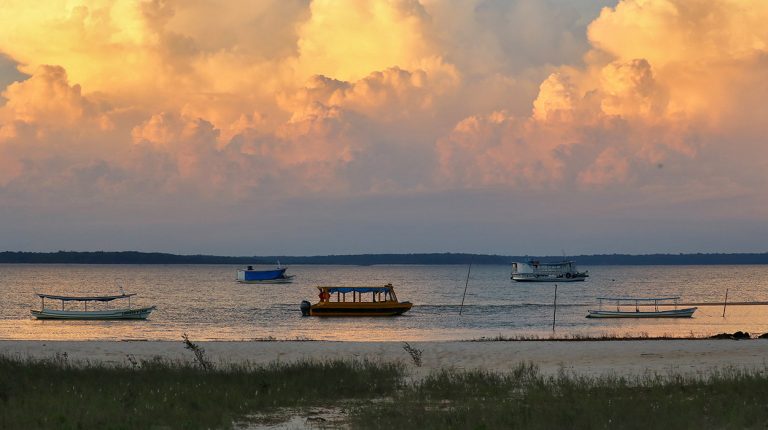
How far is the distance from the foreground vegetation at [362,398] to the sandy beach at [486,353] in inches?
185

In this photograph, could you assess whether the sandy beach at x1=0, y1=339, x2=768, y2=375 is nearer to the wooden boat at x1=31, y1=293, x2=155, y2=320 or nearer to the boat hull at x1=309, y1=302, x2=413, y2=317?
the wooden boat at x1=31, y1=293, x2=155, y2=320

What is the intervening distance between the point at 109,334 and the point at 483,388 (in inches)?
1620

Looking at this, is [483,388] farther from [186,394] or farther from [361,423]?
[186,394]

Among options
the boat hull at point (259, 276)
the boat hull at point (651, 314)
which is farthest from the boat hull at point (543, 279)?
the boat hull at point (651, 314)

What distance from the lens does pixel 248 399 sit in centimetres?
1653

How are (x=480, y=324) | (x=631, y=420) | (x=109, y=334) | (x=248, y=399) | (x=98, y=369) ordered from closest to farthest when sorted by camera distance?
(x=631, y=420) < (x=248, y=399) < (x=98, y=369) < (x=109, y=334) < (x=480, y=324)

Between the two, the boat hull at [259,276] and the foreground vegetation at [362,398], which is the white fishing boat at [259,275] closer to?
the boat hull at [259,276]

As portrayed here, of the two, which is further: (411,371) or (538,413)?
(411,371)

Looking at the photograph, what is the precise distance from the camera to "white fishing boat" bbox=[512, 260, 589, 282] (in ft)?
535

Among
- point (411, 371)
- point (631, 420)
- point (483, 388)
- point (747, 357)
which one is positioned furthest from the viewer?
point (747, 357)

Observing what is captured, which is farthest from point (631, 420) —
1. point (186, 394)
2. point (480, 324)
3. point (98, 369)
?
point (480, 324)

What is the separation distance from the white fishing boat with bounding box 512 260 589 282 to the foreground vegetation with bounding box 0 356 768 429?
143480 mm

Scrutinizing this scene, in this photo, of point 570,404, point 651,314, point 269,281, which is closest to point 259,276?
point 269,281

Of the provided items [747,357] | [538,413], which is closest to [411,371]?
[538,413]
